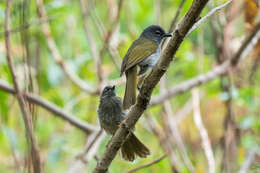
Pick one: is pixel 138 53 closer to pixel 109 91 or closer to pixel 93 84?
pixel 109 91

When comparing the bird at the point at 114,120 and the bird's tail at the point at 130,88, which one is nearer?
the bird's tail at the point at 130,88

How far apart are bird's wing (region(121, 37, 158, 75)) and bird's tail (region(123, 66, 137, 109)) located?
2.8 inches

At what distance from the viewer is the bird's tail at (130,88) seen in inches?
85.0

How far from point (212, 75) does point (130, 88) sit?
2091 mm

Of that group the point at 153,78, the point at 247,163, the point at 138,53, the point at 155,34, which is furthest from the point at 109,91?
the point at 247,163

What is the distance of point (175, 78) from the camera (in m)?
5.62

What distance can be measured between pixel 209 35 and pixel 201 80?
2.85 ft

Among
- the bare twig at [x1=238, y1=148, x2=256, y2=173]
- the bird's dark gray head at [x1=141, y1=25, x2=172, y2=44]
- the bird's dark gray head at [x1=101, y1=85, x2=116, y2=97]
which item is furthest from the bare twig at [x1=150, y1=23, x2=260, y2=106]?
the bird's dark gray head at [x1=141, y1=25, x2=172, y2=44]

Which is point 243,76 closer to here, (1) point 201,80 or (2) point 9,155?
(1) point 201,80

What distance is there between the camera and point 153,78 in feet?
5.56

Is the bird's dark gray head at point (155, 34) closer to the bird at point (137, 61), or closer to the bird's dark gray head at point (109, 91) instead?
the bird at point (137, 61)

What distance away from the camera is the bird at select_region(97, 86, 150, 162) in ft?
8.54

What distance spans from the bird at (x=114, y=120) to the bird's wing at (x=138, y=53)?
1.76 ft

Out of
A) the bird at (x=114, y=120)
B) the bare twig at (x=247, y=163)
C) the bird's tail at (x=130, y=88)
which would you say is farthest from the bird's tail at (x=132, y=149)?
the bare twig at (x=247, y=163)
